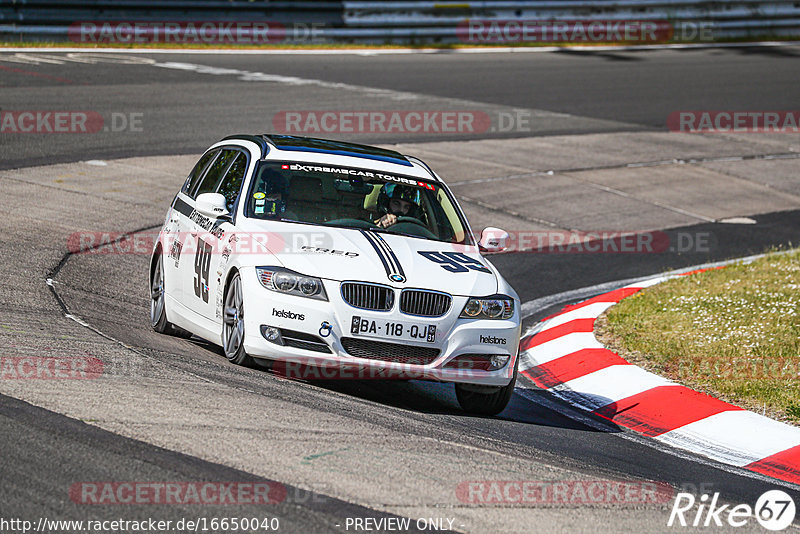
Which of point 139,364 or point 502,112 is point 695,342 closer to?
point 139,364

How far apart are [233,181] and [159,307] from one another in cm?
123

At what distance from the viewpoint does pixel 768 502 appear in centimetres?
607

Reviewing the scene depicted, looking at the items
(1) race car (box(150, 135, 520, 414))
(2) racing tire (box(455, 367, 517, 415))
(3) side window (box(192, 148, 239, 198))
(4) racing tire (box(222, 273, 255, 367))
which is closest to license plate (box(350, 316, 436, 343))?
(1) race car (box(150, 135, 520, 414))

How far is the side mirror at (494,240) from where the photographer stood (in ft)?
27.5

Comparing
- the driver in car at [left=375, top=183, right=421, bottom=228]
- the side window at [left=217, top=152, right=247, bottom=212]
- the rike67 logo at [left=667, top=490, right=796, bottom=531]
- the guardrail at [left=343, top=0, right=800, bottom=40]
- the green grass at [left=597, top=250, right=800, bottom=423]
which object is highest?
the guardrail at [left=343, top=0, right=800, bottom=40]

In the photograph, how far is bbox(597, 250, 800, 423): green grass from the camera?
854 centimetres

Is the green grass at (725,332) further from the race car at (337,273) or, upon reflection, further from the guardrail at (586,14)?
the guardrail at (586,14)

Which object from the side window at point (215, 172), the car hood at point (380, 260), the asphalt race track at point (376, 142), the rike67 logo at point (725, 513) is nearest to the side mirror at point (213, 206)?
the car hood at point (380, 260)

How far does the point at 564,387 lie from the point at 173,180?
7671mm

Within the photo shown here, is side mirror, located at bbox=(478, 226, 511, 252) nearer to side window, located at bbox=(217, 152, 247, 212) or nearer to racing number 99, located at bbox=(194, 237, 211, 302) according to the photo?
side window, located at bbox=(217, 152, 247, 212)

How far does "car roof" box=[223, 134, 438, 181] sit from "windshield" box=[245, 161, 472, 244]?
0.37 ft

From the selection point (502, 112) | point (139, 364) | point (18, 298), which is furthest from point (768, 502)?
point (502, 112)

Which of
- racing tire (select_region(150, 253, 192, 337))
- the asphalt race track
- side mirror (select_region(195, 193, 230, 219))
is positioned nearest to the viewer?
the asphalt race track

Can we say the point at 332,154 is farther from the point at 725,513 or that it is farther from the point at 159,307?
the point at 725,513
